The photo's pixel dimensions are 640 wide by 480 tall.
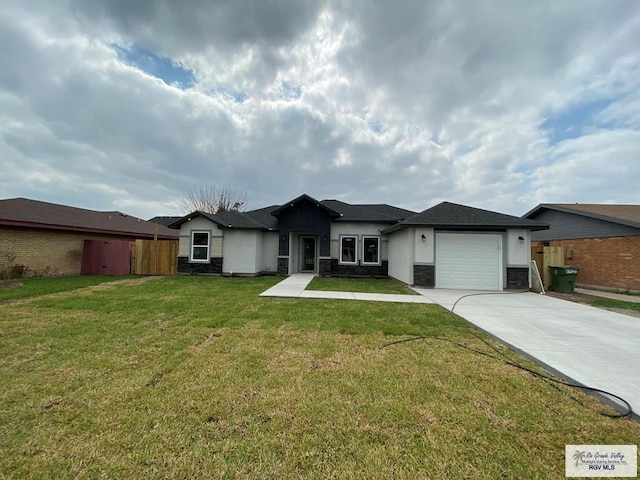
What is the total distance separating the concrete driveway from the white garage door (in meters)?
1.87

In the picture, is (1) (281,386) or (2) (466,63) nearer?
(1) (281,386)

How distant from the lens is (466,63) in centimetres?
1039

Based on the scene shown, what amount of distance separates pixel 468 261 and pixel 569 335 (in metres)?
5.95

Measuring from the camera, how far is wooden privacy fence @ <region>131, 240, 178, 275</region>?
14203 millimetres

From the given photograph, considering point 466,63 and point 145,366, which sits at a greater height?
point 466,63

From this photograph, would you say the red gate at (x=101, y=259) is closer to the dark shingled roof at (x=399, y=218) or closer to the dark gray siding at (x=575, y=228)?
the dark shingled roof at (x=399, y=218)

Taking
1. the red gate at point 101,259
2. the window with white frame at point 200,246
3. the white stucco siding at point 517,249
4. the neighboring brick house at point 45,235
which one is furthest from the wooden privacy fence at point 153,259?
the white stucco siding at point 517,249

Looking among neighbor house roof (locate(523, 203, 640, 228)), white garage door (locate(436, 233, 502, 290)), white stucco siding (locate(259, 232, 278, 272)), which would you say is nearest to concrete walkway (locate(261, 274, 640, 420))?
white garage door (locate(436, 233, 502, 290))

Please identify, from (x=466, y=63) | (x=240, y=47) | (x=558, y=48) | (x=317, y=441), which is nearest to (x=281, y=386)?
(x=317, y=441)

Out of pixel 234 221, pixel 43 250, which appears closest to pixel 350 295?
pixel 234 221

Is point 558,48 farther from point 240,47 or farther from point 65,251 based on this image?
point 65,251

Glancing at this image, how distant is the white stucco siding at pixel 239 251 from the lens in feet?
46.1

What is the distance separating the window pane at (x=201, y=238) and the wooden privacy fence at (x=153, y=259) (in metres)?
1.64

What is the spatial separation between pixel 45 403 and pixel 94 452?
1241mm
